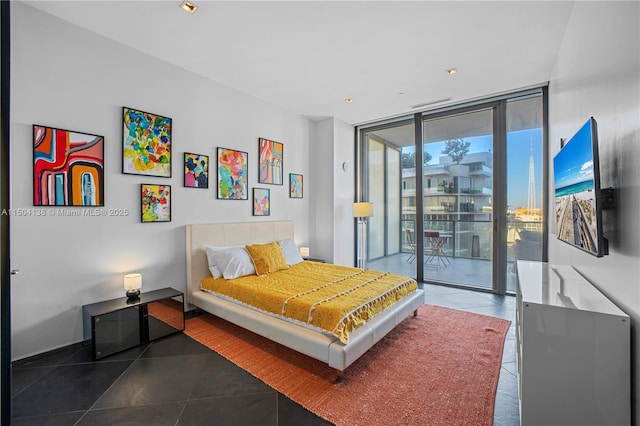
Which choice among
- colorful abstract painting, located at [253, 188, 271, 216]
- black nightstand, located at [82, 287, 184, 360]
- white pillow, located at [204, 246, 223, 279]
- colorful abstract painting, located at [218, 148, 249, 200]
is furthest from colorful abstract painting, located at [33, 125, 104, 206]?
colorful abstract painting, located at [253, 188, 271, 216]

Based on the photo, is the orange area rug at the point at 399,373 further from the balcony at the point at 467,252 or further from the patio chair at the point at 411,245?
the patio chair at the point at 411,245

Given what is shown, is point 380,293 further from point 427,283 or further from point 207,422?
point 427,283

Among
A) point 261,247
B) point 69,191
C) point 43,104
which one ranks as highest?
point 43,104

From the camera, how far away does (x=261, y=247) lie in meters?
3.75

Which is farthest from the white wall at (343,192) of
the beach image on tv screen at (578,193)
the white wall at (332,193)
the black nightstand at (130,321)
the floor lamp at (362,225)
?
the beach image on tv screen at (578,193)

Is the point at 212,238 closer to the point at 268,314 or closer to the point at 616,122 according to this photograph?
the point at 268,314

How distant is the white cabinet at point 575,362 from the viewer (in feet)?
4.11

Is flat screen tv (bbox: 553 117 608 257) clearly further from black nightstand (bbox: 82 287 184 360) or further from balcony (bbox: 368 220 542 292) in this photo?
black nightstand (bbox: 82 287 184 360)

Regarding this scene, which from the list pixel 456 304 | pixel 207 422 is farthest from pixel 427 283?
pixel 207 422

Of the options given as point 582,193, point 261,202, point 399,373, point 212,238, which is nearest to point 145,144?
point 212,238

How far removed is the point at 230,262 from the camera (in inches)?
134

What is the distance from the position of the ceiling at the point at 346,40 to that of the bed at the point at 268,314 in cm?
197

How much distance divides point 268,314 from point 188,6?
2.73 metres

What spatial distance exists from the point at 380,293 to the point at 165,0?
3.13 meters
